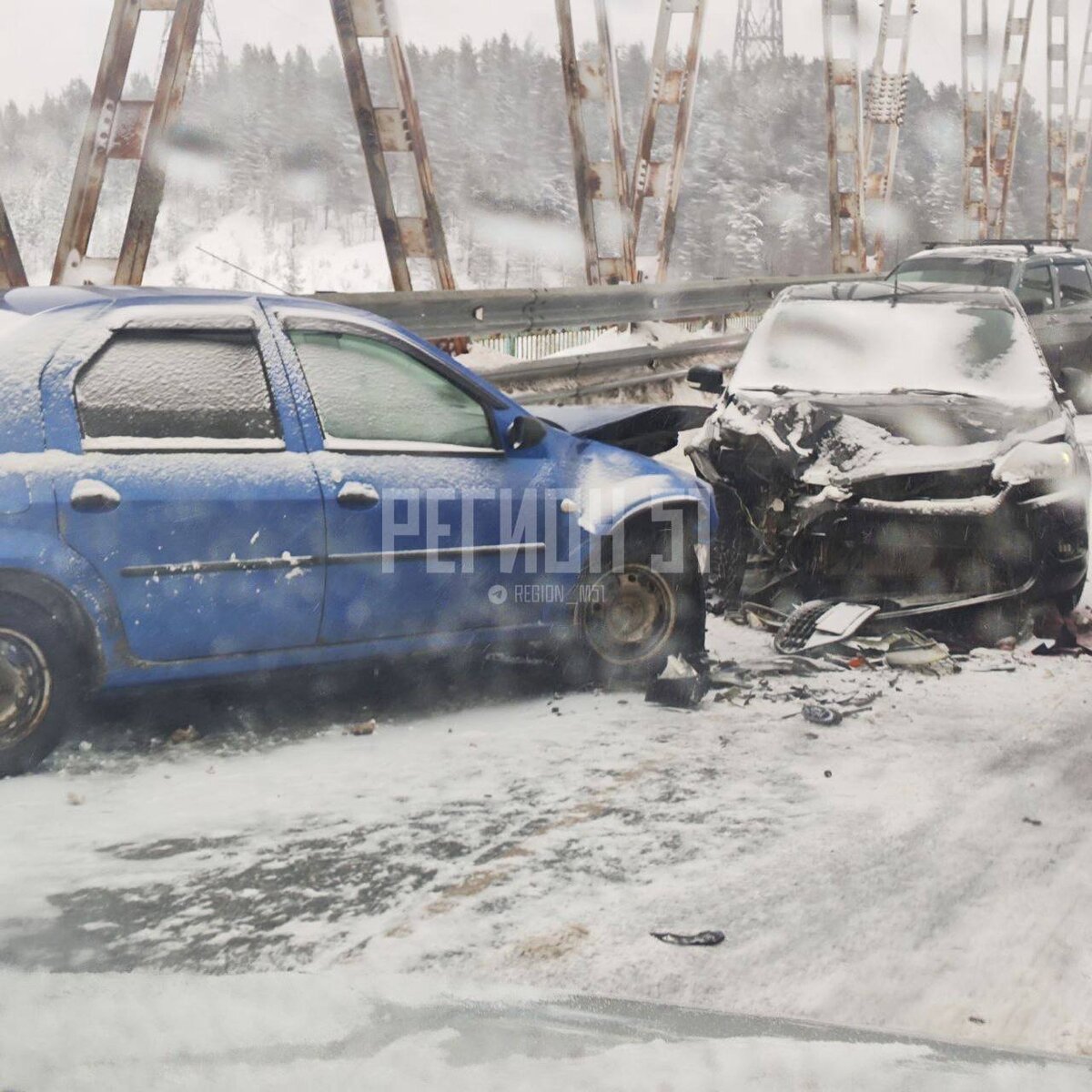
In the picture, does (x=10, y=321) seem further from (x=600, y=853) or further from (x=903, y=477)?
(x=903, y=477)

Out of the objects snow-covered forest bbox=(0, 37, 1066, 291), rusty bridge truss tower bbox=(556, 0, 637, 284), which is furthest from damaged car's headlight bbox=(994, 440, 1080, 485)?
snow-covered forest bbox=(0, 37, 1066, 291)

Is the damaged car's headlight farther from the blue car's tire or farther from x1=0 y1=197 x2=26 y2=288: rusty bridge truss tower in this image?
x1=0 y1=197 x2=26 y2=288: rusty bridge truss tower

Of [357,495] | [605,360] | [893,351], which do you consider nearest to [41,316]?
[357,495]

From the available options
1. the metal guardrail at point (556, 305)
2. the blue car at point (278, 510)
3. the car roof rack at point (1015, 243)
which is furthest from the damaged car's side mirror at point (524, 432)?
the car roof rack at point (1015, 243)

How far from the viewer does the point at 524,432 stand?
6.07m

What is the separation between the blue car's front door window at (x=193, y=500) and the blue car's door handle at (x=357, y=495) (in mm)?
104

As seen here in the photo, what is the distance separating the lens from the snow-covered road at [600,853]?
3645mm

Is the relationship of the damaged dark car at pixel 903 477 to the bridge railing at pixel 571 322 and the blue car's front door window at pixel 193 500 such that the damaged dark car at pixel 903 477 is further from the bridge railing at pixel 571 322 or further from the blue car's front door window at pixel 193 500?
the bridge railing at pixel 571 322

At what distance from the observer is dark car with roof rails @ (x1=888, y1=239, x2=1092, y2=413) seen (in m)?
15.4

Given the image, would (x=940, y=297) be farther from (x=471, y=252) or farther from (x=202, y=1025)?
(x=471, y=252)

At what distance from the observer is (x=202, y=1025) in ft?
10.7

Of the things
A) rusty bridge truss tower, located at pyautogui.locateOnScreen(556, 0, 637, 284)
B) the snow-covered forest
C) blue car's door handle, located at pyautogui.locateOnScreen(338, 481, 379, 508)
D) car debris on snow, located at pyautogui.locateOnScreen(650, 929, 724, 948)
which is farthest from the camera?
the snow-covered forest

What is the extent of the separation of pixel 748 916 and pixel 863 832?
80 centimetres

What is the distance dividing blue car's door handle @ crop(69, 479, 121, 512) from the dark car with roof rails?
11.6 meters
